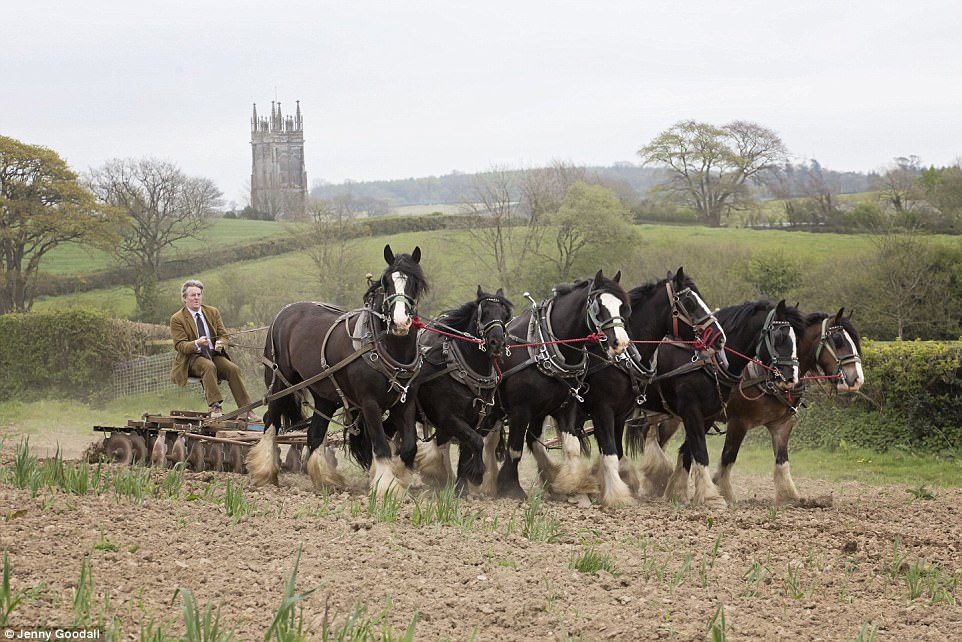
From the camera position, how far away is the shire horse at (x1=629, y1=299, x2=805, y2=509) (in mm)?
9805

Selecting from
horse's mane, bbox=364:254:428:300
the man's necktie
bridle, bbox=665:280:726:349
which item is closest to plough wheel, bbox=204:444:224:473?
the man's necktie

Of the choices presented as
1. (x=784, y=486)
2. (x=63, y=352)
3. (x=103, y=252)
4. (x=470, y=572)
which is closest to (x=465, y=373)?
(x=784, y=486)

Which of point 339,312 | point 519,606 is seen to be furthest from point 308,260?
point 519,606

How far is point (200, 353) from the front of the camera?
10859 mm

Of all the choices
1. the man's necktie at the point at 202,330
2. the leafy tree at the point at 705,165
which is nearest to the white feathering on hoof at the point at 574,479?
the man's necktie at the point at 202,330

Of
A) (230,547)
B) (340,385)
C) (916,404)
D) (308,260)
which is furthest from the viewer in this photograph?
(308,260)

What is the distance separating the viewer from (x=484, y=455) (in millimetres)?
10508

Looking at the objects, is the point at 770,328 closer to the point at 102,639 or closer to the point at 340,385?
the point at 340,385

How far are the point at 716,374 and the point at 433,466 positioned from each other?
289cm

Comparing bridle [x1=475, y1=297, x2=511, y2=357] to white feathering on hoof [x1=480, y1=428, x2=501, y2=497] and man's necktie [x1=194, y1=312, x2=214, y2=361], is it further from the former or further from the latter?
man's necktie [x1=194, y1=312, x2=214, y2=361]

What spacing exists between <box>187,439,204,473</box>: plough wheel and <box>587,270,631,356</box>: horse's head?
163 inches

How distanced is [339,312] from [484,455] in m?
2.07

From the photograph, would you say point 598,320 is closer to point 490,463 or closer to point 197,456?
point 490,463

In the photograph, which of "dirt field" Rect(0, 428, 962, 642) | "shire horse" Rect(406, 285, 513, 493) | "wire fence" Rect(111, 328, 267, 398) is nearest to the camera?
"dirt field" Rect(0, 428, 962, 642)
